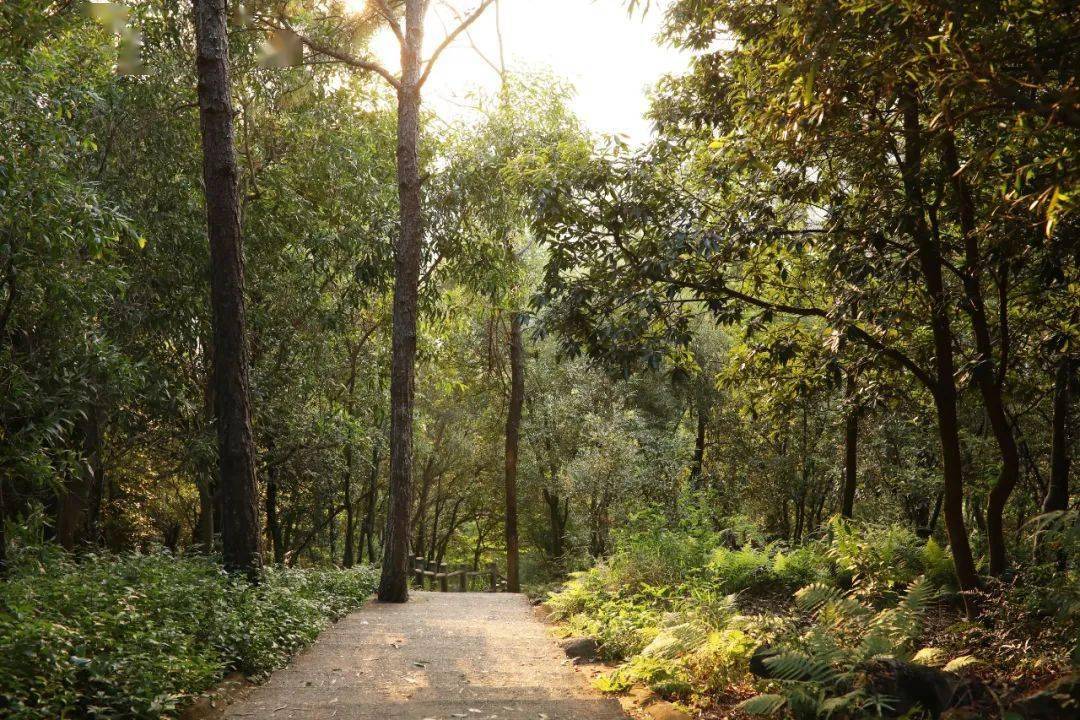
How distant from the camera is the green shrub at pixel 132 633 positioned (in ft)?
13.7

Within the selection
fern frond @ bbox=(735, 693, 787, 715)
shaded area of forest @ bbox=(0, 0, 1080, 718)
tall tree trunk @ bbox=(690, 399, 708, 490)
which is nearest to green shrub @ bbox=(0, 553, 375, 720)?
shaded area of forest @ bbox=(0, 0, 1080, 718)

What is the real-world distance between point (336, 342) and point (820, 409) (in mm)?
12165

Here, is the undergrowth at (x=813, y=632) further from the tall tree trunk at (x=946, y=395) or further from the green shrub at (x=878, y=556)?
the tall tree trunk at (x=946, y=395)

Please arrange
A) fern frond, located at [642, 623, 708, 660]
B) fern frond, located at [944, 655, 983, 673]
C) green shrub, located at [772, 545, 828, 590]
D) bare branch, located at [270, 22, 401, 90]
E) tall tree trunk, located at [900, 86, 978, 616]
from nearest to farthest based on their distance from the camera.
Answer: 1. fern frond, located at [944, 655, 983, 673]
2. fern frond, located at [642, 623, 708, 660]
3. tall tree trunk, located at [900, 86, 978, 616]
4. green shrub, located at [772, 545, 828, 590]
5. bare branch, located at [270, 22, 401, 90]

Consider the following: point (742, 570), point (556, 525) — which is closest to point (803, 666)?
point (742, 570)

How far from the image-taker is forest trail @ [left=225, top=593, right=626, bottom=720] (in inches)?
205

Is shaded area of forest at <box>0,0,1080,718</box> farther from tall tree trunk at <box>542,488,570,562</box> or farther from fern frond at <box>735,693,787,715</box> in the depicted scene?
tall tree trunk at <box>542,488,570,562</box>

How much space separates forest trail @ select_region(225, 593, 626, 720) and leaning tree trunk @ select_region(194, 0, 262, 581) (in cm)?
156

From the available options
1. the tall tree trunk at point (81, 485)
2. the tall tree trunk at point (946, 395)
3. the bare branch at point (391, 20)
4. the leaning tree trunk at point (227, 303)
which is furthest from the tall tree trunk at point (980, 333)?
→ the tall tree trunk at point (81, 485)

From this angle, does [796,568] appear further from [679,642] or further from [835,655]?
[835,655]

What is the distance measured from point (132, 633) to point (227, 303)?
14.6 ft

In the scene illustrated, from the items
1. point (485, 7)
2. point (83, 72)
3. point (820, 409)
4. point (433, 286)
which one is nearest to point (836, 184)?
point (485, 7)

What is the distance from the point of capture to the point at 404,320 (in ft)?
39.9

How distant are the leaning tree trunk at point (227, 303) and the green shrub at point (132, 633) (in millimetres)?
510
